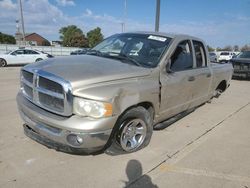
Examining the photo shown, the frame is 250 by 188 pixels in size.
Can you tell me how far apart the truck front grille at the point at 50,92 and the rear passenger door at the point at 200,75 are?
9.34ft

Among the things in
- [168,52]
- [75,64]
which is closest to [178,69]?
[168,52]

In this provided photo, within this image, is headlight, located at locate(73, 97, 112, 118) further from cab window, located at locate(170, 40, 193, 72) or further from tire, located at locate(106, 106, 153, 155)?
cab window, located at locate(170, 40, 193, 72)

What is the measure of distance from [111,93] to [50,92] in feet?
2.55

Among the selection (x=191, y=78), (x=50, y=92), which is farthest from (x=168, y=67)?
(x=50, y=92)

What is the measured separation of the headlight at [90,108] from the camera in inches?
131

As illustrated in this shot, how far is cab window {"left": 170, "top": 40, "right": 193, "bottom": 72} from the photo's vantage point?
15.5 feet

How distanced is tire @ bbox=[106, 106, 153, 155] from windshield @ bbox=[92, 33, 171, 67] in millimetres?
838

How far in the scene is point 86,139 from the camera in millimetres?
3350

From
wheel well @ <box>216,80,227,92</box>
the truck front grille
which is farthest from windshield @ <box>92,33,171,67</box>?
wheel well @ <box>216,80,227,92</box>

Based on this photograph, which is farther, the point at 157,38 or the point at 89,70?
the point at 157,38

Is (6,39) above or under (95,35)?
under

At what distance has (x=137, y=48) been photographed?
4785mm

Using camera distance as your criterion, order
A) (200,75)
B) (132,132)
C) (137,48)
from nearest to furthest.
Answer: (132,132), (137,48), (200,75)

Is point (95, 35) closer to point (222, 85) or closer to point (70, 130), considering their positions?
point (222, 85)
